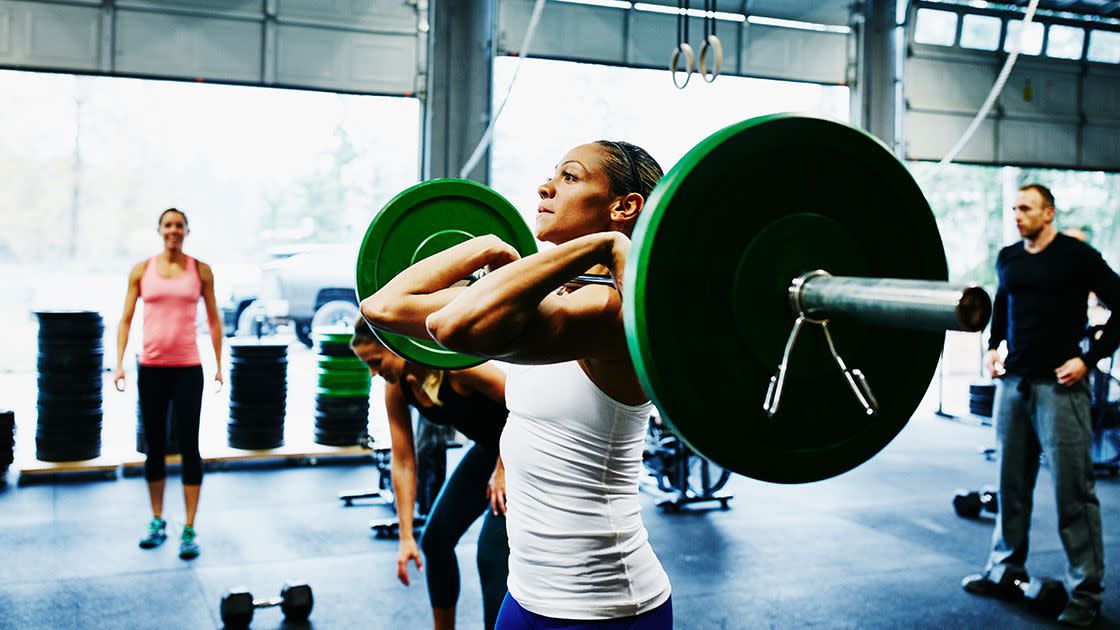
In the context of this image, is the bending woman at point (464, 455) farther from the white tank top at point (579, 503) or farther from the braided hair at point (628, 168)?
the braided hair at point (628, 168)

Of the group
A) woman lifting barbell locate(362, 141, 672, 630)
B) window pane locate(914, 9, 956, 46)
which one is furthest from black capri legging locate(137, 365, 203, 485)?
window pane locate(914, 9, 956, 46)

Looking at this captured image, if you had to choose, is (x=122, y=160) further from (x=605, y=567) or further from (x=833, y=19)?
(x=605, y=567)

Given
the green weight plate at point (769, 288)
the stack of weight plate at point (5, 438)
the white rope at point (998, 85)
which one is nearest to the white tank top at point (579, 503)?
the green weight plate at point (769, 288)

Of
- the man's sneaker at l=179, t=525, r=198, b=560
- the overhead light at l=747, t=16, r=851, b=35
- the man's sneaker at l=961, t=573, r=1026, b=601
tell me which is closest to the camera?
the man's sneaker at l=961, t=573, r=1026, b=601

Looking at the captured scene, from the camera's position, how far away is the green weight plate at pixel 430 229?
164 centimetres

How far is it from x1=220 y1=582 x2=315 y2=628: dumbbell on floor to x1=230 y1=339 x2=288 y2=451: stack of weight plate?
8.14 feet

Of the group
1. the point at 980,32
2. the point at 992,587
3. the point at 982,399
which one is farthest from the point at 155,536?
the point at 980,32

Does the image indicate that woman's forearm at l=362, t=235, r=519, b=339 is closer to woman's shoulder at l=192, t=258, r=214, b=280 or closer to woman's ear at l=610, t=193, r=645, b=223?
woman's ear at l=610, t=193, r=645, b=223

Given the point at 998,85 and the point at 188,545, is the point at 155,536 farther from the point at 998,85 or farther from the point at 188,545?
the point at 998,85

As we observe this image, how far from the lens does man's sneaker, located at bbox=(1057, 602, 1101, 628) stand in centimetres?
319

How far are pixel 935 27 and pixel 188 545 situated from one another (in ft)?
20.3

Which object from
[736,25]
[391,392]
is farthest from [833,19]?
[391,392]

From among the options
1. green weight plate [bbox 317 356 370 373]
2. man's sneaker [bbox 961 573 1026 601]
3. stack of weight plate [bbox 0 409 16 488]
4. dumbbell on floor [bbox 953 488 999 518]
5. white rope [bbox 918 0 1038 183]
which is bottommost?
man's sneaker [bbox 961 573 1026 601]

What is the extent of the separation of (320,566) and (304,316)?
547 cm
